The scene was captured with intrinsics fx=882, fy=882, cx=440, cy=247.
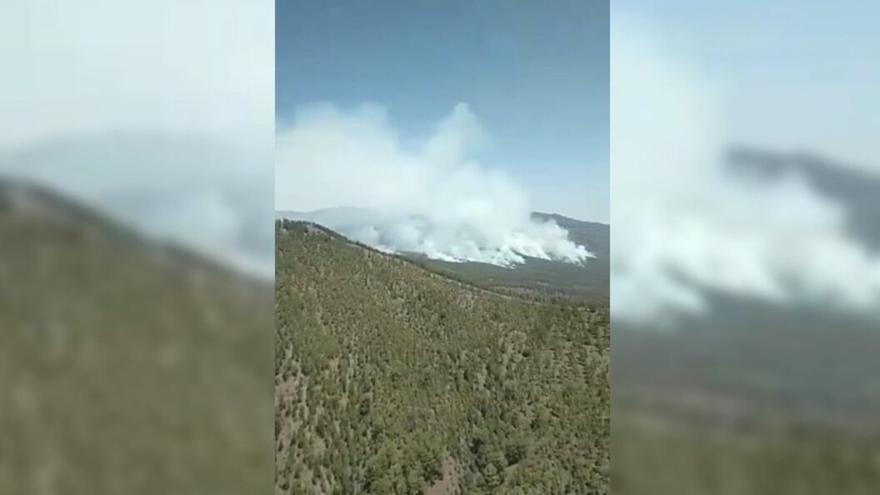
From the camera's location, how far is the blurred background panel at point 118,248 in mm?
2799

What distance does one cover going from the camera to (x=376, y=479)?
153 inches

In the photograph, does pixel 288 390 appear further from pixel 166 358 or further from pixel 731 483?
pixel 731 483

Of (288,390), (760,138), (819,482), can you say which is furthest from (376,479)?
(760,138)

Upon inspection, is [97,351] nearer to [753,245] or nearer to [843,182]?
[753,245]

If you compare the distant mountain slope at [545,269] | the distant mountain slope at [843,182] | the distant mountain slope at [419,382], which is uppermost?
the distant mountain slope at [843,182]

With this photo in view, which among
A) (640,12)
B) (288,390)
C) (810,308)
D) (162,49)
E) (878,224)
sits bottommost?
(288,390)

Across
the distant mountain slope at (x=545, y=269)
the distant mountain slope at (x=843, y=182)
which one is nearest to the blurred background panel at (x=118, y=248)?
the distant mountain slope at (x=545, y=269)

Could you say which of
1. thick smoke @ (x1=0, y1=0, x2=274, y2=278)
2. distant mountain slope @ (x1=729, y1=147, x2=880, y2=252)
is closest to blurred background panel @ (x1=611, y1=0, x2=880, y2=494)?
distant mountain slope @ (x1=729, y1=147, x2=880, y2=252)

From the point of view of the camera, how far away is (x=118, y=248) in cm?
281

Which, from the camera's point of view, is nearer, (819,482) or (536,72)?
(819,482)

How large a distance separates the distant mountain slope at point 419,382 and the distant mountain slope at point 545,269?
0.05m

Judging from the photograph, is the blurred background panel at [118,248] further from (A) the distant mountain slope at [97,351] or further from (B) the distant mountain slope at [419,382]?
(B) the distant mountain slope at [419,382]

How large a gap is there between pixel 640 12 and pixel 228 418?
200 centimetres

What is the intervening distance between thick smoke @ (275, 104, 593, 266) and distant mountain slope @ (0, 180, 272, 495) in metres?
1.03
